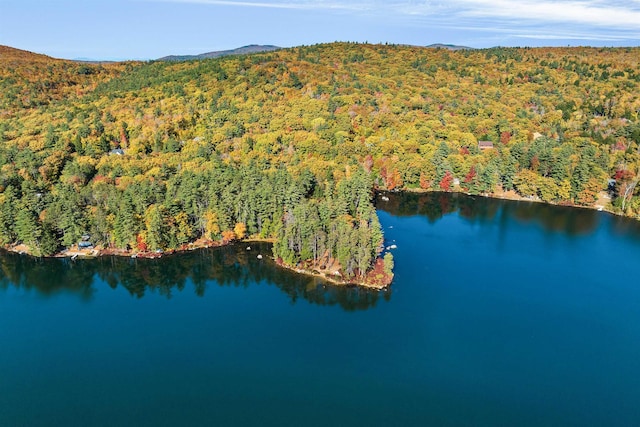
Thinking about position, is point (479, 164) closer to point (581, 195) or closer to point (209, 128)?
point (581, 195)

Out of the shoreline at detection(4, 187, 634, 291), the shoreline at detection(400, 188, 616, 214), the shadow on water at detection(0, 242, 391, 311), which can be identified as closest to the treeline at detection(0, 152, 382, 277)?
the shoreline at detection(4, 187, 634, 291)

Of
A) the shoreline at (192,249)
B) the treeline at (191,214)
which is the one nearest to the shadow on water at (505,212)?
the treeline at (191,214)

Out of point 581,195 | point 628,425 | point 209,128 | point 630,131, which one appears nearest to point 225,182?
point 209,128

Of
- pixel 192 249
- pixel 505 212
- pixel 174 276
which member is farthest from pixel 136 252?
pixel 505 212

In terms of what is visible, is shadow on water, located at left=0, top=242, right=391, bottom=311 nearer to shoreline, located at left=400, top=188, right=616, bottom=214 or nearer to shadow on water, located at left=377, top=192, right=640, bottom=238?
shadow on water, located at left=377, top=192, right=640, bottom=238

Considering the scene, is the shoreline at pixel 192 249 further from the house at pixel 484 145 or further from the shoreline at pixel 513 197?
the house at pixel 484 145

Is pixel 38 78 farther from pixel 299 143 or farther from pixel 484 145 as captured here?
pixel 484 145
